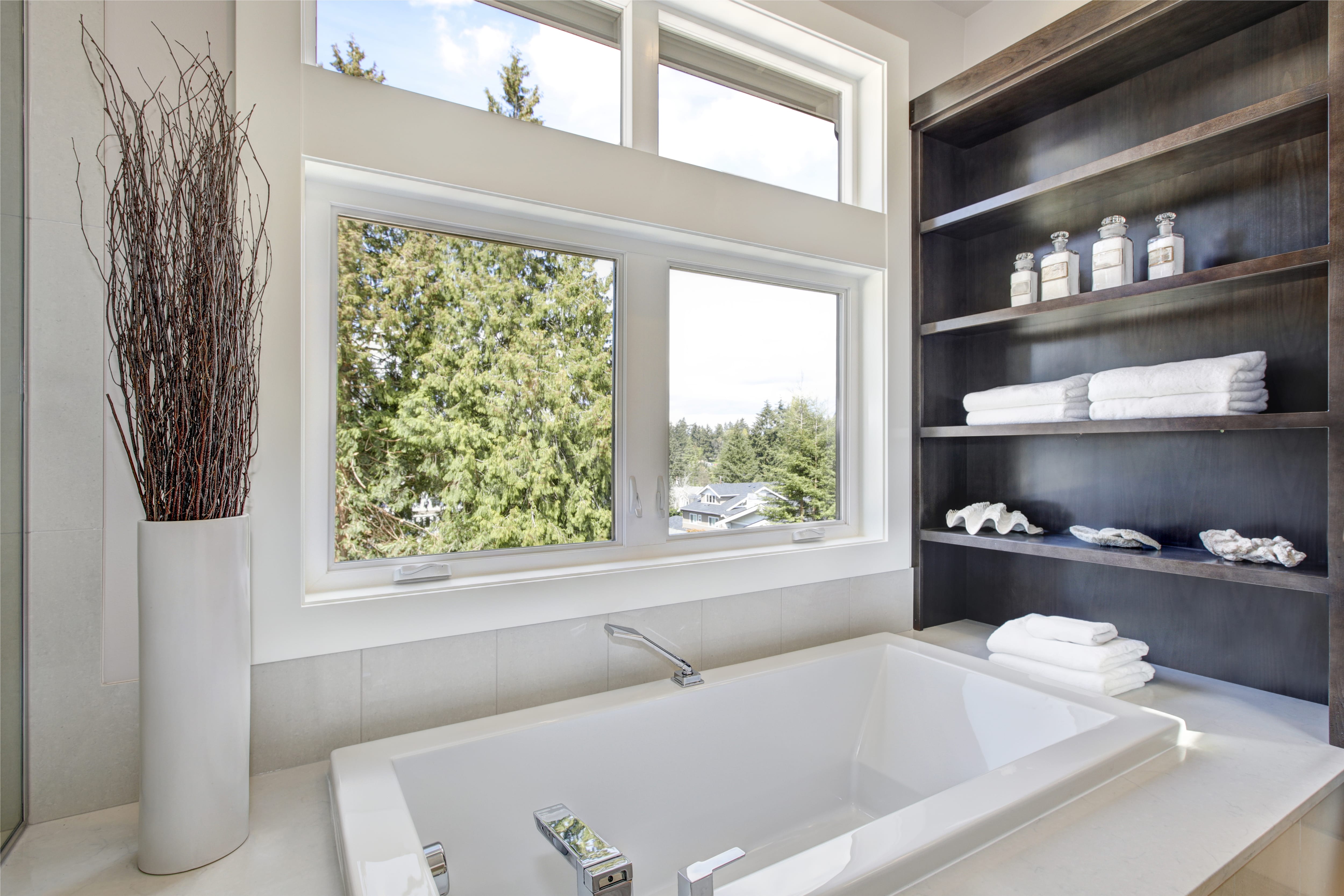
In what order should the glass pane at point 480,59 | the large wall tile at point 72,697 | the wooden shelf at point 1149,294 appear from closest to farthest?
the large wall tile at point 72,697, the wooden shelf at point 1149,294, the glass pane at point 480,59

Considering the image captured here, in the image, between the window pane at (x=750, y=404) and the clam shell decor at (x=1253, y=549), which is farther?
the window pane at (x=750, y=404)

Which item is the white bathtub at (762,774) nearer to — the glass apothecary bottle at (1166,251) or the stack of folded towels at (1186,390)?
the stack of folded towels at (1186,390)

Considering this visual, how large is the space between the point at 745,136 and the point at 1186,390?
4.32ft

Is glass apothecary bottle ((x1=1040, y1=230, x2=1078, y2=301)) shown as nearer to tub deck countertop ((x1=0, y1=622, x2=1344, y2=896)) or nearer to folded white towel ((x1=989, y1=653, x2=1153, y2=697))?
folded white towel ((x1=989, y1=653, x2=1153, y2=697))

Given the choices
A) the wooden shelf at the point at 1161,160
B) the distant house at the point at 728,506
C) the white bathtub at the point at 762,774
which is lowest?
the white bathtub at the point at 762,774

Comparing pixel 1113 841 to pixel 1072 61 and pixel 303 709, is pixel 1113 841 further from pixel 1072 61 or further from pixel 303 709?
pixel 1072 61

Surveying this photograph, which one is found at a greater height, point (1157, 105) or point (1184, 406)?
point (1157, 105)

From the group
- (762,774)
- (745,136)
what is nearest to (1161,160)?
(745,136)

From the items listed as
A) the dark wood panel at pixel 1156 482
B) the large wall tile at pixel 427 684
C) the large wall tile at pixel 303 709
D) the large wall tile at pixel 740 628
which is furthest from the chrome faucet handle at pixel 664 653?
the dark wood panel at pixel 1156 482

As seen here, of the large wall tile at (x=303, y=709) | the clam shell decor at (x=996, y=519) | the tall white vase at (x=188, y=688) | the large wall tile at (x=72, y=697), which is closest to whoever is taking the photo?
the tall white vase at (x=188, y=688)

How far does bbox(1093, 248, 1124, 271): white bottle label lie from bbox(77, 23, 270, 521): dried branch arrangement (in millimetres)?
1856

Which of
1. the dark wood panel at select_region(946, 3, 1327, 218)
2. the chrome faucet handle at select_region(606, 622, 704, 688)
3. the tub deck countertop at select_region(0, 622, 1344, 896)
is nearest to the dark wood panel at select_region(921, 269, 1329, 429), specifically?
the dark wood panel at select_region(946, 3, 1327, 218)

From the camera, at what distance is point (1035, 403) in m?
1.82

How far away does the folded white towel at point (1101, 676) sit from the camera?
159cm
